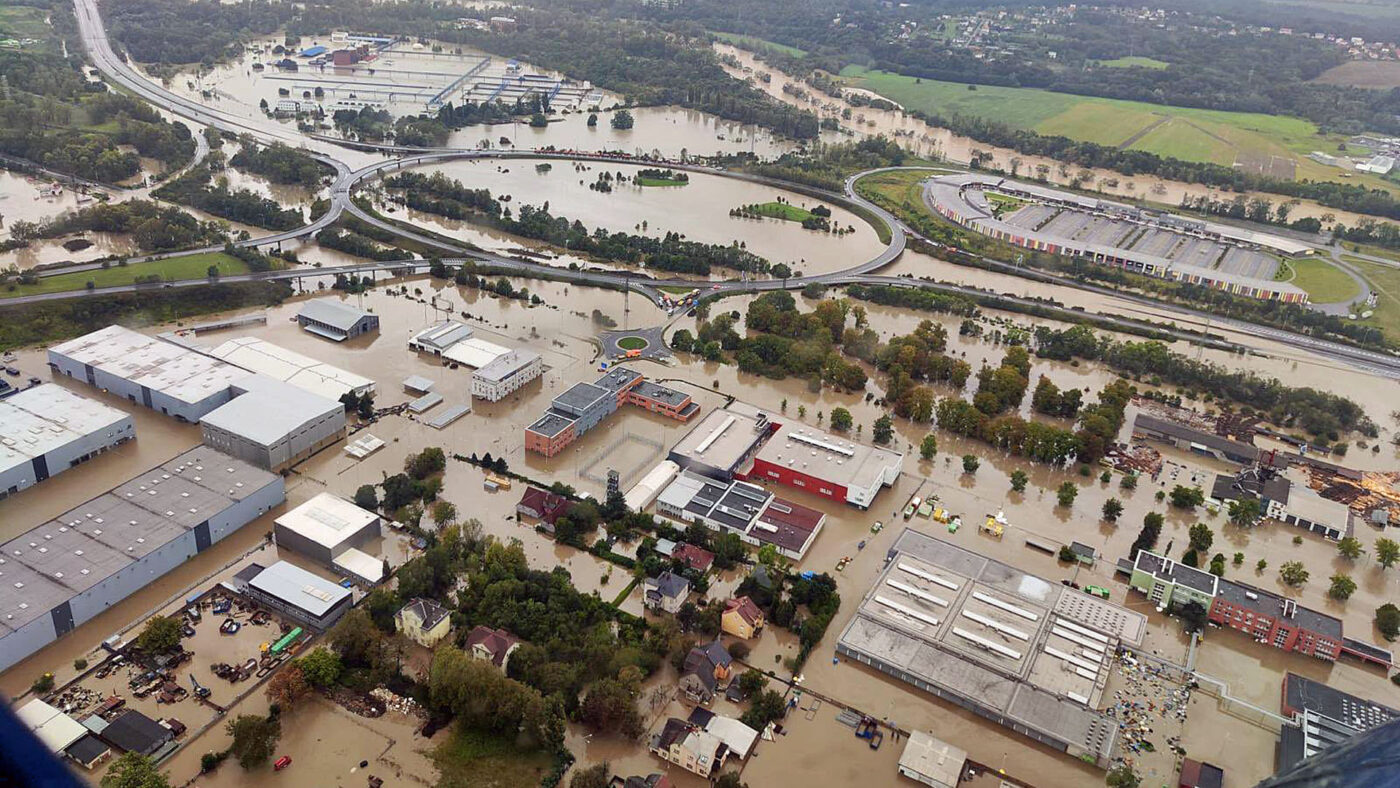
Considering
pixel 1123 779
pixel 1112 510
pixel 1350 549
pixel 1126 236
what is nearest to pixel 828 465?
pixel 1112 510

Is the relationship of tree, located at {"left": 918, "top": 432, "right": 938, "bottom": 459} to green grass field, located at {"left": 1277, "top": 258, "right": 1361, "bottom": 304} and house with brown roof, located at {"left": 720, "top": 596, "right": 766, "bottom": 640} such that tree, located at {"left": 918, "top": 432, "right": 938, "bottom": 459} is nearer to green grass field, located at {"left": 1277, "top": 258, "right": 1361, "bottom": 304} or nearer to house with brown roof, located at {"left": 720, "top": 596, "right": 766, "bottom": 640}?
house with brown roof, located at {"left": 720, "top": 596, "right": 766, "bottom": 640}

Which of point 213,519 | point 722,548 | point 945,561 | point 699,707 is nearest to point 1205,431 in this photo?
point 945,561

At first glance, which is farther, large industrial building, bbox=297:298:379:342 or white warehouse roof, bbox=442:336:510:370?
large industrial building, bbox=297:298:379:342

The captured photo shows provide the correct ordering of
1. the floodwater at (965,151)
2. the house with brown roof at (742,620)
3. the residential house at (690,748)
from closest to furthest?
the residential house at (690,748) < the house with brown roof at (742,620) < the floodwater at (965,151)

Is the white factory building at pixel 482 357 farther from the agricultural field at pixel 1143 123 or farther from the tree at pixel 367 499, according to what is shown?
the agricultural field at pixel 1143 123

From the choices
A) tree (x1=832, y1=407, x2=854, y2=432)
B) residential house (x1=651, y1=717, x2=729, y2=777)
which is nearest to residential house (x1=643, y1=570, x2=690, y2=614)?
residential house (x1=651, y1=717, x2=729, y2=777)

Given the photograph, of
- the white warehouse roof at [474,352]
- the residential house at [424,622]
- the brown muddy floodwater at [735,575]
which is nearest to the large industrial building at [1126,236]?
the brown muddy floodwater at [735,575]

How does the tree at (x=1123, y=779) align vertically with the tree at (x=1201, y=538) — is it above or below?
below
